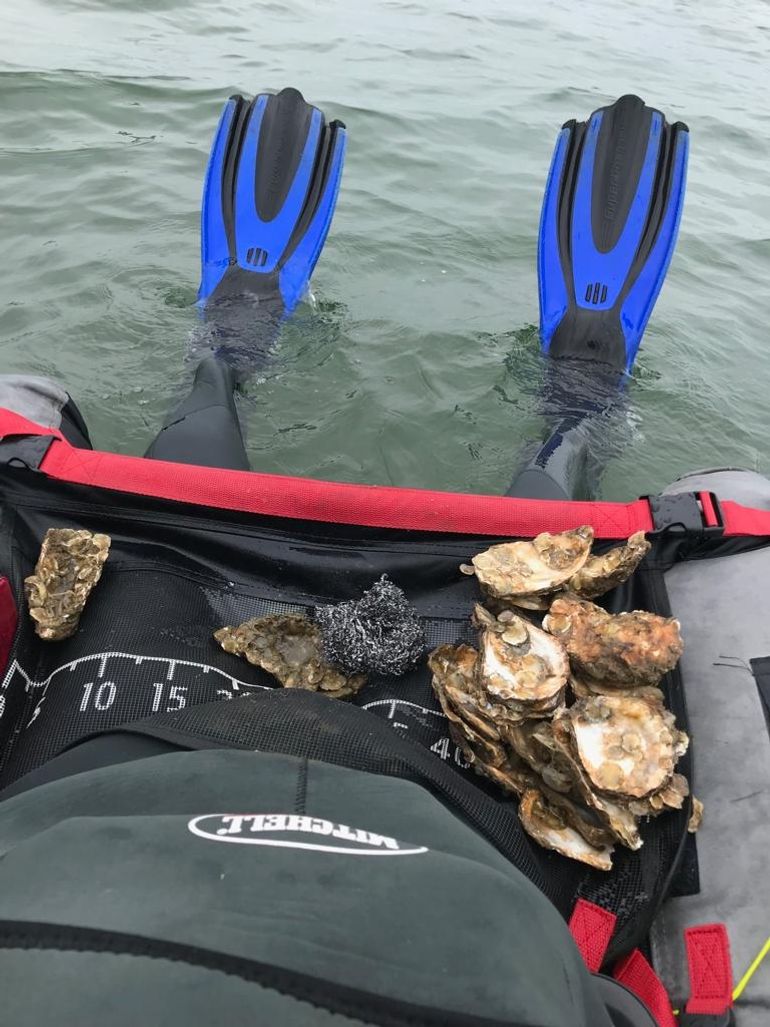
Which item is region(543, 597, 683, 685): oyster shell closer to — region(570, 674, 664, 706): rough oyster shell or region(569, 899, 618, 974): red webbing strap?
region(570, 674, 664, 706): rough oyster shell

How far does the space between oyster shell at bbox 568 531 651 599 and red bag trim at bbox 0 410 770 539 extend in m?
0.11

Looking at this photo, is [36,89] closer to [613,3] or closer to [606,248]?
[606,248]

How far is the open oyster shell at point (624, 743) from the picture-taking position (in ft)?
5.21

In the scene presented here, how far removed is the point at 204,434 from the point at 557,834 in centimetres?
199

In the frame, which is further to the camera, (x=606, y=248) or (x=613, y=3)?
Answer: (x=613, y=3)

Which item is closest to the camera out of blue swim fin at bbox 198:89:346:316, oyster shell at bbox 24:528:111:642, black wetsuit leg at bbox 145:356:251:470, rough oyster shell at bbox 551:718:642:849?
rough oyster shell at bbox 551:718:642:849

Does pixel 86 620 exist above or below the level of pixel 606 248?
below

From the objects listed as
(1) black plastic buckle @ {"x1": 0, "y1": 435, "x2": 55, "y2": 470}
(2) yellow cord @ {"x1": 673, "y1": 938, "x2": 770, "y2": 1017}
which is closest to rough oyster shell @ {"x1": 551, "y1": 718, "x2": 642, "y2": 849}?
(2) yellow cord @ {"x1": 673, "y1": 938, "x2": 770, "y2": 1017}

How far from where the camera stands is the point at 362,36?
10.4m

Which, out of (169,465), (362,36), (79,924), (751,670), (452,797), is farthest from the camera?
(362,36)

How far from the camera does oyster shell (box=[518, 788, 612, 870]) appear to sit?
1.60 metres

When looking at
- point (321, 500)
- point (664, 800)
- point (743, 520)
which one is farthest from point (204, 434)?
point (664, 800)

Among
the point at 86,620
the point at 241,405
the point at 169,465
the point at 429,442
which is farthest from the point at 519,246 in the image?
the point at 86,620

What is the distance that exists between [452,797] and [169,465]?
49.6 inches
